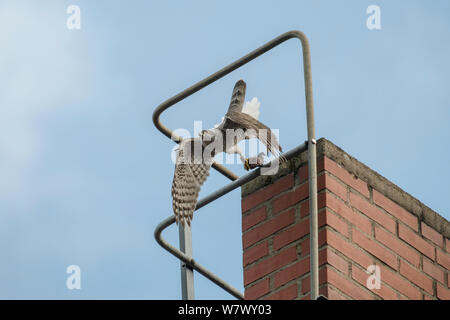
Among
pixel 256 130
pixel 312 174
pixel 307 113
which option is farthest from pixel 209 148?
pixel 312 174

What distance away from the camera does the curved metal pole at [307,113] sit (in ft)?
19.8

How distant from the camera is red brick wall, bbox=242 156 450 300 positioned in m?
6.37

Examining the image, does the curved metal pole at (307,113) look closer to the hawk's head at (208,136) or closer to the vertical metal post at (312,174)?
the vertical metal post at (312,174)

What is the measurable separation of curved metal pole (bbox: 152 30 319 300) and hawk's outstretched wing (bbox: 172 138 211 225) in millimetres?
1352

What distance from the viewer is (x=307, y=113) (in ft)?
21.0

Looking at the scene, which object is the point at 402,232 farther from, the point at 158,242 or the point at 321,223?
the point at 158,242

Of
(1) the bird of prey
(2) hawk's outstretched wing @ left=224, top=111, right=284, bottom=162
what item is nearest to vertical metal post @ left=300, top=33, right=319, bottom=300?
(2) hawk's outstretched wing @ left=224, top=111, right=284, bottom=162

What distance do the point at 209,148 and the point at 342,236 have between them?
3.14m

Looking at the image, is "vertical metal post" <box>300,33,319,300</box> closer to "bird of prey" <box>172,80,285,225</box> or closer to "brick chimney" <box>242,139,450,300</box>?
"brick chimney" <box>242,139,450,300</box>

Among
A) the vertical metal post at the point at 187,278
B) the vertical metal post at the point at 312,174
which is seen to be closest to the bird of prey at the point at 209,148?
the vertical metal post at the point at 187,278

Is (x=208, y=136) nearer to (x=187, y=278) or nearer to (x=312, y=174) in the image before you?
(x=187, y=278)
